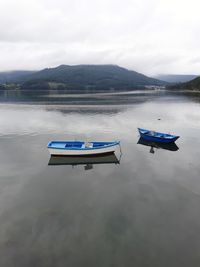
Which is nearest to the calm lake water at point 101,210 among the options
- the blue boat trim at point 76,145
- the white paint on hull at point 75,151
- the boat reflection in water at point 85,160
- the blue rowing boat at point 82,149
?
the boat reflection in water at point 85,160

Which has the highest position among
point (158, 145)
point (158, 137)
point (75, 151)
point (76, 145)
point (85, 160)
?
point (76, 145)

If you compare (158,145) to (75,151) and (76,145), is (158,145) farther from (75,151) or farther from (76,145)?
(75,151)

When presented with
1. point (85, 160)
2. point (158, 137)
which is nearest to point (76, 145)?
point (85, 160)

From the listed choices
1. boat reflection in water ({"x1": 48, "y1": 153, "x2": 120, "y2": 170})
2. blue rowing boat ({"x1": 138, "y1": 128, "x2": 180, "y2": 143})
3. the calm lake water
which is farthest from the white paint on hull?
blue rowing boat ({"x1": 138, "y1": 128, "x2": 180, "y2": 143})

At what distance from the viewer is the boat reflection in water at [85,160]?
1462 inches

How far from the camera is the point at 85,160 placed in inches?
1511

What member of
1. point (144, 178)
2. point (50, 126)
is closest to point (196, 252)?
point (144, 178)

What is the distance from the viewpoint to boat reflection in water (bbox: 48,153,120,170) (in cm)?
3712

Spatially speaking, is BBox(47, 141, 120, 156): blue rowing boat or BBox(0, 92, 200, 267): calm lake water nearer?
BBox(0, 92, 200, 267): calm lake water

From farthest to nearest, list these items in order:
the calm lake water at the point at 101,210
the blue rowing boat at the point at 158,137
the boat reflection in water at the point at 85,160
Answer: the blue rowing boat at the point at 158,137, the boat reflection in water at the point at 85,160, the calm lake water at the point at 101,210

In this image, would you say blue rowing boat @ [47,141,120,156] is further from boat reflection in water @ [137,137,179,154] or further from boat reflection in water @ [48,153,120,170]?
boat reflection in water @ [137,137,179,154]

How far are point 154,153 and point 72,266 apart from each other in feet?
99.7

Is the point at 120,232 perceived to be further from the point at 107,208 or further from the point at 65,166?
the point at 65,166

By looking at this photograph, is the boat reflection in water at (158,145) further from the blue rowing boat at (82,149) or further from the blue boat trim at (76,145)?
the blue rowing boat at (82,149)
